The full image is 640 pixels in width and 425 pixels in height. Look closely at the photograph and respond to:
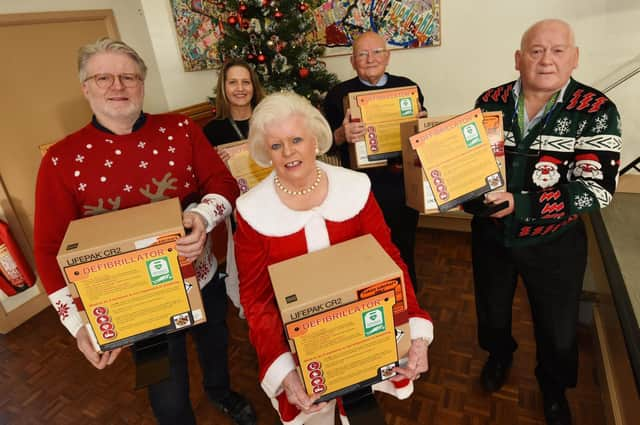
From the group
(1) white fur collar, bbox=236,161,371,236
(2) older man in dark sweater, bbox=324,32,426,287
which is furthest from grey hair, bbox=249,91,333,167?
(2) older man in dark sweater, bbox=324,32,426,287

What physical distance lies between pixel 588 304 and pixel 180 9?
411 centimetres

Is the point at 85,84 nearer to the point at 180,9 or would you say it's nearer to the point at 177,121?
the point at 177,121

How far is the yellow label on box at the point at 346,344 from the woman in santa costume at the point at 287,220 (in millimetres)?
166

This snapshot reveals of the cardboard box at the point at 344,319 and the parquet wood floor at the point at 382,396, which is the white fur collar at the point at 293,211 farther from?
the parquet wood floor at the point at 382,396

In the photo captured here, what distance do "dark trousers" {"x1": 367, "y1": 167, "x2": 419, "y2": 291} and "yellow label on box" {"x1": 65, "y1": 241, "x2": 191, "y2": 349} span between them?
1415 millimetres

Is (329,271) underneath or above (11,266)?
above

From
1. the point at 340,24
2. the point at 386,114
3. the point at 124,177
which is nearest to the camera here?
the point at 124,177

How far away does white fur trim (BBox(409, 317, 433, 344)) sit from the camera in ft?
4.02

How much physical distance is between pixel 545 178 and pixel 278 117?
1.02m

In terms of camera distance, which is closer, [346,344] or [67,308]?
[346,344]

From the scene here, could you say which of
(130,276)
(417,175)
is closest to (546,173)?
(417,175)

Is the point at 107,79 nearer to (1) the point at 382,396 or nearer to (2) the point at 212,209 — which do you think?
(2) the point at 212,209

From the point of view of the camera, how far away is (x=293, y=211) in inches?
49.8

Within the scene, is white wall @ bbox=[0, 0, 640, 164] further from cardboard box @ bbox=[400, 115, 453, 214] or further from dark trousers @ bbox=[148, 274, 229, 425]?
dark trousers @ bbox=[148, 274, 229, 425]
